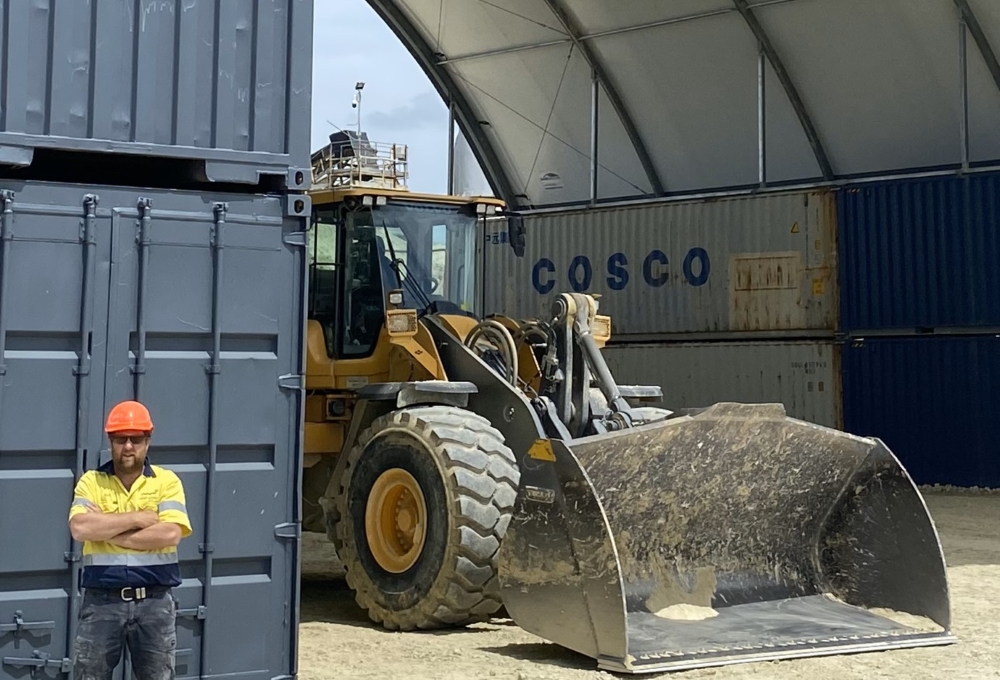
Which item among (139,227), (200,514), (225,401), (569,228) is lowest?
(200,514)

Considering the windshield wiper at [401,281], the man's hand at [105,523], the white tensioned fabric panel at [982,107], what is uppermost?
the white tensioned fabric panel at [982,107]

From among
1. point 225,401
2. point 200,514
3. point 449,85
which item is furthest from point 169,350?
point 449,85

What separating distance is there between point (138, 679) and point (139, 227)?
79.7 inches

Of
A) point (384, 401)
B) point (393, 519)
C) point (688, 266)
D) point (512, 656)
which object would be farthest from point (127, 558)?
point (688, 266)

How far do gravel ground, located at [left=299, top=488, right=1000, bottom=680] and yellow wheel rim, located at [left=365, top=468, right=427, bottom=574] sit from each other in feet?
1.46

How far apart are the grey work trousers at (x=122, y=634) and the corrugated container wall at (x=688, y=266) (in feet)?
45.9

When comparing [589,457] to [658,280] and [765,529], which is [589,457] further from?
[658,280]

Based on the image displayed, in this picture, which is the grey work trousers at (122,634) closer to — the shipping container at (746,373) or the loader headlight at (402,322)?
the loader headlight at (402,322)

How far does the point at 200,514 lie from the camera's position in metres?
6.22

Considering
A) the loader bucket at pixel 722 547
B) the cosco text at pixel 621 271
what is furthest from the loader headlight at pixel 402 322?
the cosco text at pixel 621 271

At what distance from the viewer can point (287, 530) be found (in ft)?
21.1

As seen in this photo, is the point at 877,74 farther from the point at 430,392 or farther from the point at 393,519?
the point at 393,519

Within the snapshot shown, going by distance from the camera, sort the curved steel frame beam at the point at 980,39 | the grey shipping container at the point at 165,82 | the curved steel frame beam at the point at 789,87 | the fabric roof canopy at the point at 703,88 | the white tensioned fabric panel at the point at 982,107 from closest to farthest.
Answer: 1. the grey shipping container at the point at 165,82
2. the curved steel frame beam at the point at 980,39
3. the white tensioned fabric panel at the point at 982,107
4. the fabric roof canopy at the point at 703,88
5. the curved steel frame beam at the point at 789,87

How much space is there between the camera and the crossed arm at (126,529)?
4.94 metres
